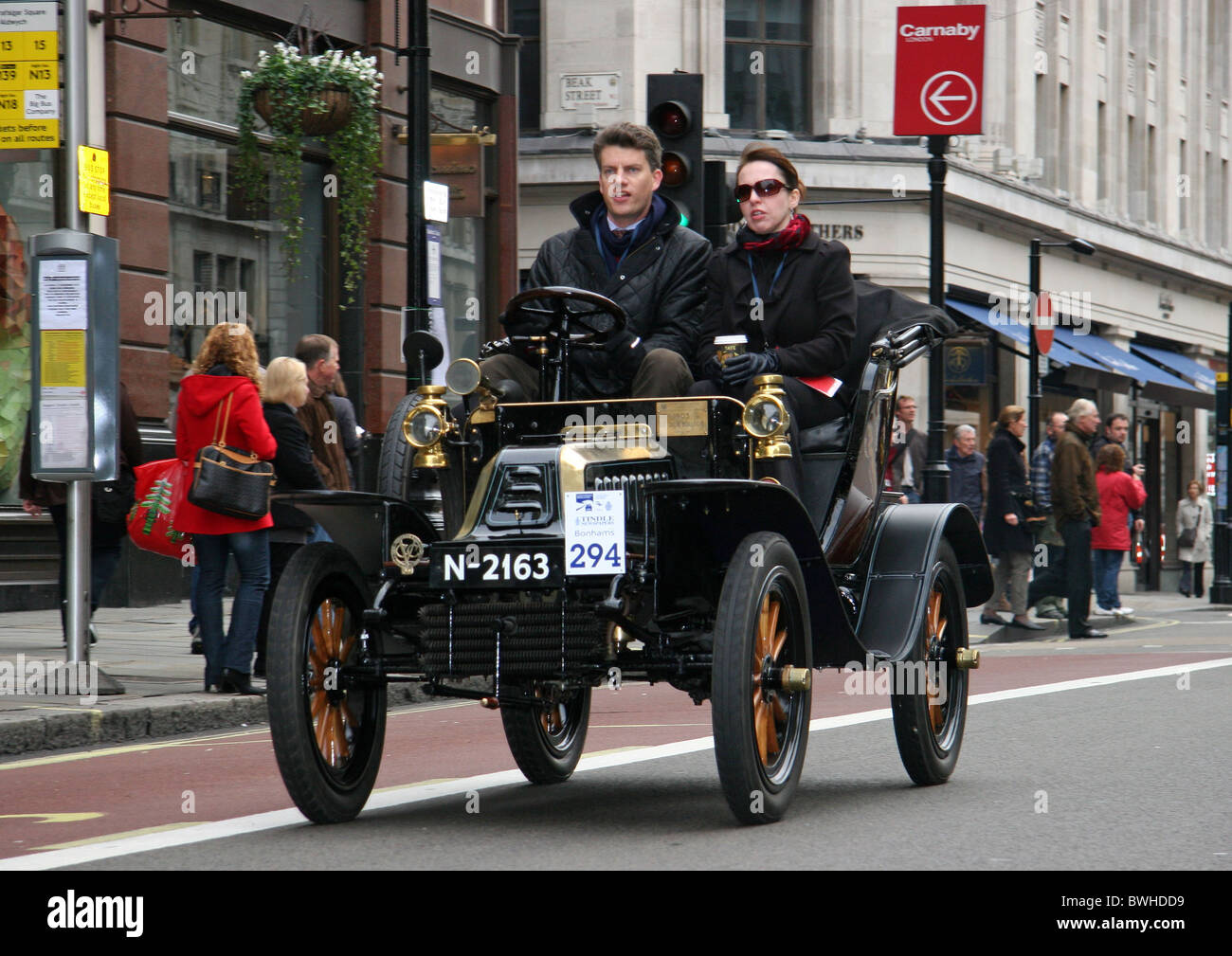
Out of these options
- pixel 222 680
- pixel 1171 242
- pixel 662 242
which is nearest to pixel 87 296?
pixel 222 680

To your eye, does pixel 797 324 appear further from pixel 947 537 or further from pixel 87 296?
pixel 87 296

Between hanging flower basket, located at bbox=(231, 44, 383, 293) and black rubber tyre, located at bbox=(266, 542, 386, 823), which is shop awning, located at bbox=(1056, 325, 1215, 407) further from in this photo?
black rubber tyre, located at bbox=(266, 542, 386, 823)

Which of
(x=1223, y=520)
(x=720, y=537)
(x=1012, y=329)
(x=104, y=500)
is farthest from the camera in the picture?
(x=1012, y=329)

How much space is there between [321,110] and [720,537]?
11701 mm

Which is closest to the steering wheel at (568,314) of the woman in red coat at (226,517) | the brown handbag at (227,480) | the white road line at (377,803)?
the white road line at (377,803)

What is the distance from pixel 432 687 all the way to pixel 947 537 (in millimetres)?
2513

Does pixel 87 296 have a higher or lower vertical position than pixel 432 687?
higher

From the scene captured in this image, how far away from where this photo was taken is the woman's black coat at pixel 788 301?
6949 millimetres

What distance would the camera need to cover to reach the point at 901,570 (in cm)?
698

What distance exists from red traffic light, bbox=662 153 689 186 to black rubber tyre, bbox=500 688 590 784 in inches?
219

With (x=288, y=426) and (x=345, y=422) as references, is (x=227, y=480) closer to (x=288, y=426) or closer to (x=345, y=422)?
(x=288, y=426)

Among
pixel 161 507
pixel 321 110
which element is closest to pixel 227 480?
pixel 161 507
